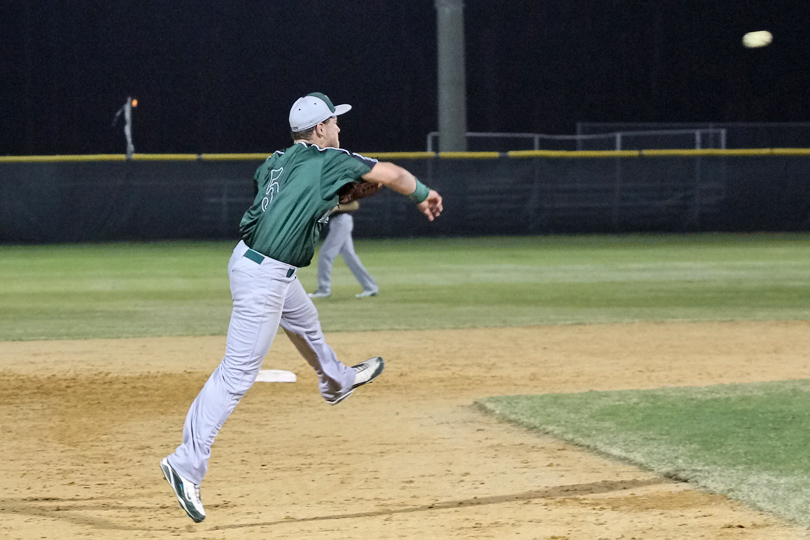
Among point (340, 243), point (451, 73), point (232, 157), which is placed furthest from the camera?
point (451, 73)

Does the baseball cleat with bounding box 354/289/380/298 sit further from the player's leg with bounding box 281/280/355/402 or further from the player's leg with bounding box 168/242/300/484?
the player's leg with bounding box 168/242/300/484

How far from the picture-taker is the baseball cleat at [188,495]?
4.73 meters

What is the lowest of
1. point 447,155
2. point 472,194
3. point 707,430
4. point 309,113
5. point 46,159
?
point 707,430

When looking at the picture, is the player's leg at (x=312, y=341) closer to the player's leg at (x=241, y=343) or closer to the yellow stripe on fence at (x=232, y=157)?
the player's leg at (x=241, y=343)

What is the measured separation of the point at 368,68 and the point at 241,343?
32.1 meters

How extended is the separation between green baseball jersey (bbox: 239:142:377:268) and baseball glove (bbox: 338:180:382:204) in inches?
2.1

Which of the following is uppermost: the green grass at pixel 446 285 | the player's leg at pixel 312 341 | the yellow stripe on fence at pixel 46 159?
the yellow stripe on fence at pixel 46 159

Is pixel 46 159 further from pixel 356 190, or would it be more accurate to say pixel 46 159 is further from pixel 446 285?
pixel 356 190

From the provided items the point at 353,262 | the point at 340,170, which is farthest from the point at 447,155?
the point at 340,170

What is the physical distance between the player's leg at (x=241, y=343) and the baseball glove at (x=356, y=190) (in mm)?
409

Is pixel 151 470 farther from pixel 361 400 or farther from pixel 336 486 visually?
pixel 361 400

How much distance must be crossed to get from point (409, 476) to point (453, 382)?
Result: 2889 mm

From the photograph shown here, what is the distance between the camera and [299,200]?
4902mm

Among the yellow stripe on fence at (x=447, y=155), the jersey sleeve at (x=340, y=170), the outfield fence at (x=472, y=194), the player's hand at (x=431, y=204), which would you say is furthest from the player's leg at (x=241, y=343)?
the yellow stripe on fence at (x=447, y=155)
